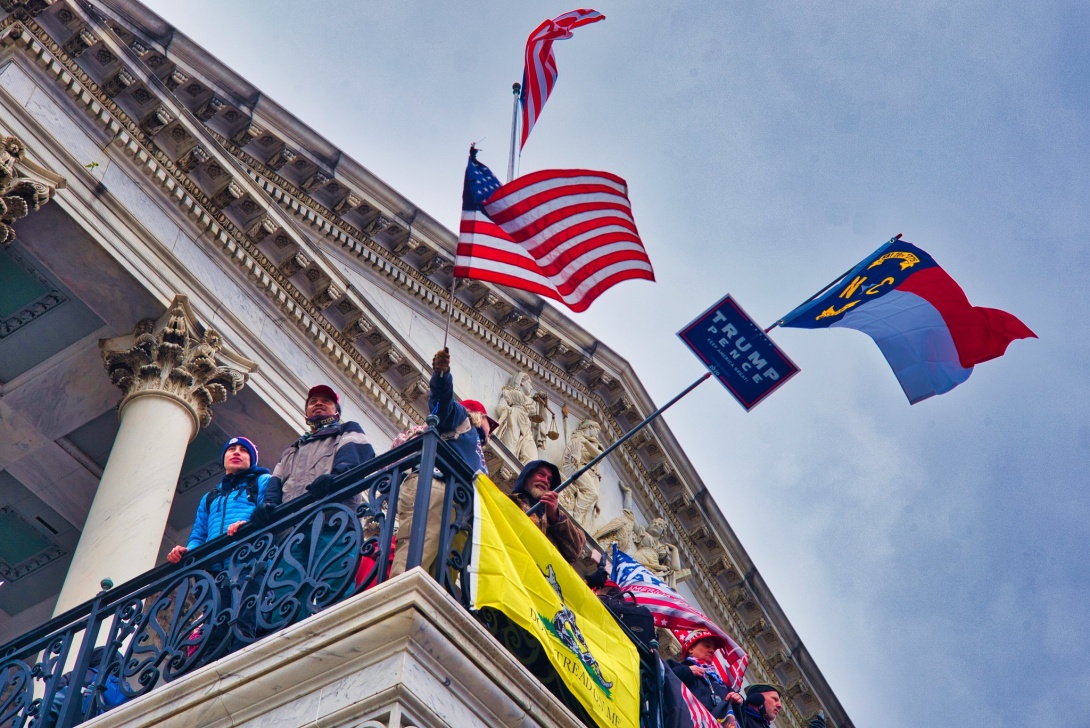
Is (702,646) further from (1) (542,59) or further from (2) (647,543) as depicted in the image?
(2) (647,543)

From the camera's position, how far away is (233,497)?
1070cm

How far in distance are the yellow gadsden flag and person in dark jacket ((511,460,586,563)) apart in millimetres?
975

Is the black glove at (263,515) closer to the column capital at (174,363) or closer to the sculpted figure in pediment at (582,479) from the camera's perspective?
the column capital at (174,363)

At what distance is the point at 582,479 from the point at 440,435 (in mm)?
14456

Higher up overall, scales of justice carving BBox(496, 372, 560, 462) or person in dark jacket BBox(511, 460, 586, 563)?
scales of justice carving BBox(496, 372, 560, 462)

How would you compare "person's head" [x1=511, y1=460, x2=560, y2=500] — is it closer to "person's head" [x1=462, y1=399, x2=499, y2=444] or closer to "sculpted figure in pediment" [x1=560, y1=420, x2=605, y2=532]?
"person's head" [x1=462, y1=399, x2=499, y2=444]

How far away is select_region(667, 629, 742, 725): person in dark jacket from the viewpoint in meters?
11.7

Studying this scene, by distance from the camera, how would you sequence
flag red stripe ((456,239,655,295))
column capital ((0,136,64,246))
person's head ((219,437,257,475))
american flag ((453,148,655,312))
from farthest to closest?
column capital ((0,136,64,246))
american flag ((453,148,655,312))
flag red stripe ((456,239,655,295))
person's head ((219,437,257,475))

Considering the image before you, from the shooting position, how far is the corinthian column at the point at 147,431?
45.8 ft

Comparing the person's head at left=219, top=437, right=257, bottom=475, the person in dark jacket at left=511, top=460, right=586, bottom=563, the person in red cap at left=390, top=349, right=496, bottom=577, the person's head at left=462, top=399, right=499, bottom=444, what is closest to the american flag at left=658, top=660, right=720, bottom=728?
the person in dark jacket at left=511, top=460, right=586, bottom=563

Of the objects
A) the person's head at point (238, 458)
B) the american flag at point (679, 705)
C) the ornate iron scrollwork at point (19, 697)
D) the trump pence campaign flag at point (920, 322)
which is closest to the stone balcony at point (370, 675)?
the ornate iron scrollwork at point (19, 697)

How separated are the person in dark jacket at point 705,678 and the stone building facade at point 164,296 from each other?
4.98 m

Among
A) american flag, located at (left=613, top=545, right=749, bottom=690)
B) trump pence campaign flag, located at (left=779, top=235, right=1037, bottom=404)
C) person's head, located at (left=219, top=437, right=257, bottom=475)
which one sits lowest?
person's head, located at (left=219, top=437, right=257, bottom=475)

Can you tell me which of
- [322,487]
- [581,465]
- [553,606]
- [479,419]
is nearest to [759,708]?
[479,419]
